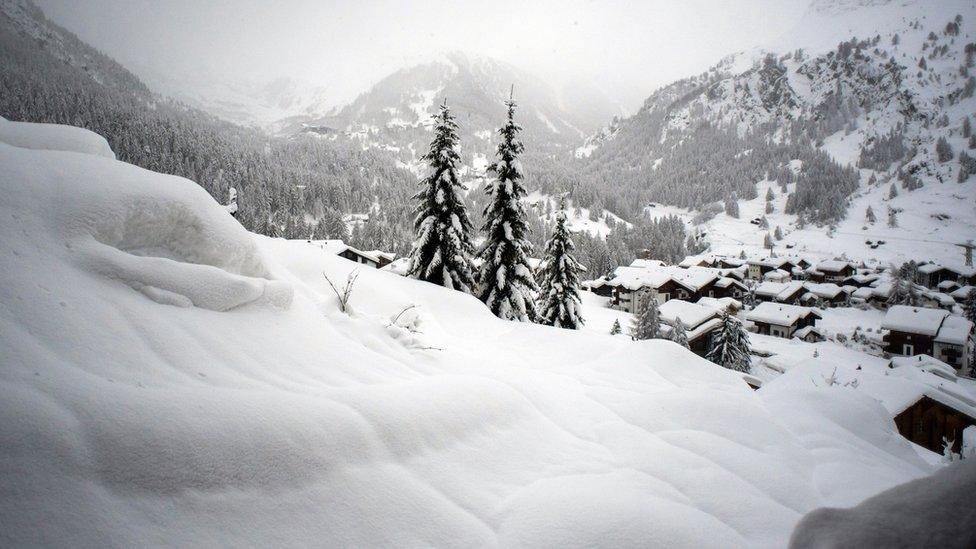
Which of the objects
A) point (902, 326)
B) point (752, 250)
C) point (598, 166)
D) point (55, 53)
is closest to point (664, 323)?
point (902, 326)

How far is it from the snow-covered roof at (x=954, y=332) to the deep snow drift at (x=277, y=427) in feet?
170

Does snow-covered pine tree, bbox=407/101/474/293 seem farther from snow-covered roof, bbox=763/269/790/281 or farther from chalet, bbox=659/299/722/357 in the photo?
snow-covered roof, bbox=763/269/790/281

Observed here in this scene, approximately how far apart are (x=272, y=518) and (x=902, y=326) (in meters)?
59.6

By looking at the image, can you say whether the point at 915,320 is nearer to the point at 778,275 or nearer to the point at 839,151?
the point at 778,275

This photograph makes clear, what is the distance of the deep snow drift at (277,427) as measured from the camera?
5.97ft

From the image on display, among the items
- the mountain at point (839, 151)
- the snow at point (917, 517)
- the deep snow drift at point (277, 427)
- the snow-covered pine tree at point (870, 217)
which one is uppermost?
the mountain at point (839, 151)

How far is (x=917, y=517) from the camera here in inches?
42.8

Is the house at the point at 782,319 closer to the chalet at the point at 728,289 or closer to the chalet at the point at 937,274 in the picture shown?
the chalet at the point at 728,289

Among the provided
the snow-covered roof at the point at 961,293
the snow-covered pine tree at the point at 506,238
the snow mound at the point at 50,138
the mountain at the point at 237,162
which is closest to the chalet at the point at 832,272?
the snow-covered roof at the point at 961,293

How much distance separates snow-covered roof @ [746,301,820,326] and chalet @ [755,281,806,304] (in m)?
11.5

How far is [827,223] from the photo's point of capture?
11275 cm

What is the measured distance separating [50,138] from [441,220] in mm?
12528

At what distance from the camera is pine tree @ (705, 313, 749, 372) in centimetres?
2580

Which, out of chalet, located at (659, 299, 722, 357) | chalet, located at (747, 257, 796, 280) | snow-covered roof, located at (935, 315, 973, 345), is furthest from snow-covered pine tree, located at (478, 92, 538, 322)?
chalet, located at (747, 257, 796, 280)
